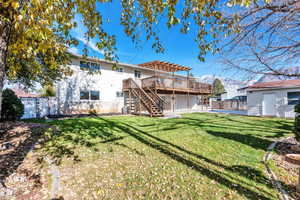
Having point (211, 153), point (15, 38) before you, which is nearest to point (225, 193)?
point (211, 153)

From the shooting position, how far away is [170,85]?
15.2 meters

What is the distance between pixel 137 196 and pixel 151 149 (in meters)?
2.16

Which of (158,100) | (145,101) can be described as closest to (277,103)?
(158,100)

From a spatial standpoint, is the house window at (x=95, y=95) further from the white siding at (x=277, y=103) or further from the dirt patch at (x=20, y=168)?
the white siding at (x=277, y=103)

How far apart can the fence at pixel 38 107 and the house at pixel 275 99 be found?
59.9 feet

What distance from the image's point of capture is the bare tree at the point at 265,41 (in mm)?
3416

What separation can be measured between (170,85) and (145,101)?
3850 mm

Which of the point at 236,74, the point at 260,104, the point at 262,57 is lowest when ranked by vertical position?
the point at 260,104

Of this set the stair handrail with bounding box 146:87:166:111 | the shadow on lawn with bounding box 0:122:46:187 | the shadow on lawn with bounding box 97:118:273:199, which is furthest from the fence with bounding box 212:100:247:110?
the shadow on lawn with bounding box 0:122:46:187

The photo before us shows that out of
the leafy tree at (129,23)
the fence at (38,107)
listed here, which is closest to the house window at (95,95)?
the fence at (38,107)

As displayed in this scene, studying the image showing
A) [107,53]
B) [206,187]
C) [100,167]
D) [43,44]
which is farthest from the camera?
[107,53]

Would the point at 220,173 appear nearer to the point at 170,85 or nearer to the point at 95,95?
the point at 170,85

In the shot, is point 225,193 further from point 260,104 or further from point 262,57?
point 260,104

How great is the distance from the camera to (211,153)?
4.18 meters
